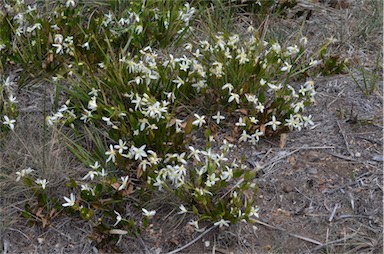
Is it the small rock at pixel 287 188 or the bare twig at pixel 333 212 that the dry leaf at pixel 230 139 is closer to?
the small rock at pixel 287 188

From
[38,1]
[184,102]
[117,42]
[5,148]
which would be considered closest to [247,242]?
[184,102]

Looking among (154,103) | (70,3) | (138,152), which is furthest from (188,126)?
(70,3)

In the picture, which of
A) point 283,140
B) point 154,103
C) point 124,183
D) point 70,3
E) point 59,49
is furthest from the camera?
point 70,3

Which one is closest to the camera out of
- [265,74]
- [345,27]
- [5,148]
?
[5,148]

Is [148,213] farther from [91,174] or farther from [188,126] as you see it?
[188,126]

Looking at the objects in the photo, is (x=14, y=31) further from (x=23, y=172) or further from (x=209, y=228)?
(x=209, y=228)
